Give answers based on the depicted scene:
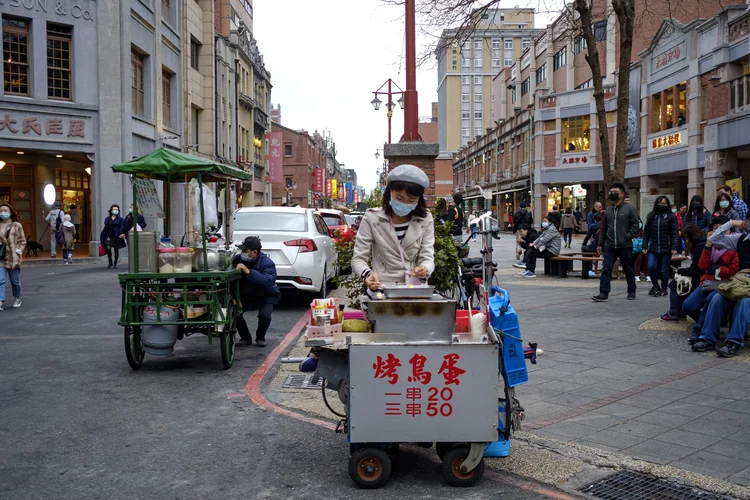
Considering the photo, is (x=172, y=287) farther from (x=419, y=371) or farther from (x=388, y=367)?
(x=419, y=371)

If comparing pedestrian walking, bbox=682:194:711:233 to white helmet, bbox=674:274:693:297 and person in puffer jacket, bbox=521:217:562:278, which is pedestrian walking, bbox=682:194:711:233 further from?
white helmet, bbox=674:274:693:297

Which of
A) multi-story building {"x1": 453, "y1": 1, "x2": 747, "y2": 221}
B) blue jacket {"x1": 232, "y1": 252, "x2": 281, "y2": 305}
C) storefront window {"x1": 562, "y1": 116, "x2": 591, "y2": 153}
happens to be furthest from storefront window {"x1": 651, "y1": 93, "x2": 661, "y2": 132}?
blue jacket {"x1": 232, "y1": 252, "x2": 281, "y2": 305}

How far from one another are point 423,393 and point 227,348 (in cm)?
380

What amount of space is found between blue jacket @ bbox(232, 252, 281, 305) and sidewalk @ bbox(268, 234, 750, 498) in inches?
30.7

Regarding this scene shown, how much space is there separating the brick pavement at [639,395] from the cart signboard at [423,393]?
52.0 inches

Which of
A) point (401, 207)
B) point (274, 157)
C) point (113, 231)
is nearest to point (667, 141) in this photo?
point (113, 231)

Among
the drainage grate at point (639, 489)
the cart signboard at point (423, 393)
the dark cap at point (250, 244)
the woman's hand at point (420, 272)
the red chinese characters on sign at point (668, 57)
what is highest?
the red chinese characters on sign at point (668, 57)

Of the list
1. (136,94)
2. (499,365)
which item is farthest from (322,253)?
(136,94)

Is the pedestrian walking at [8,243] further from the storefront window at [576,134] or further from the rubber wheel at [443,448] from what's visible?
the storefront window at [576,134]

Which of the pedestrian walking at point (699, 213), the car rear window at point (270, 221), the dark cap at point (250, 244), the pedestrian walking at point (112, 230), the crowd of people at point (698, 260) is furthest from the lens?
the pedestrian walking at point (112, 230)

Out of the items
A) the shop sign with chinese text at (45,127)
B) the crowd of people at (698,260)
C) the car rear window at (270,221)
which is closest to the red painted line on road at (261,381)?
the car rear window at (270,221)

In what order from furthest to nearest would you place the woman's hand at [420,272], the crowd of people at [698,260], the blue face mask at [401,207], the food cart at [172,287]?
the crowd of people at [698,260] < the food cart at [172,287] < the blue face mask at [401,207] < the woman's hand at [420,272]

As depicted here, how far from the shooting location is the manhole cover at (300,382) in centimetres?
657

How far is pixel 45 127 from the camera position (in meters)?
22.8
